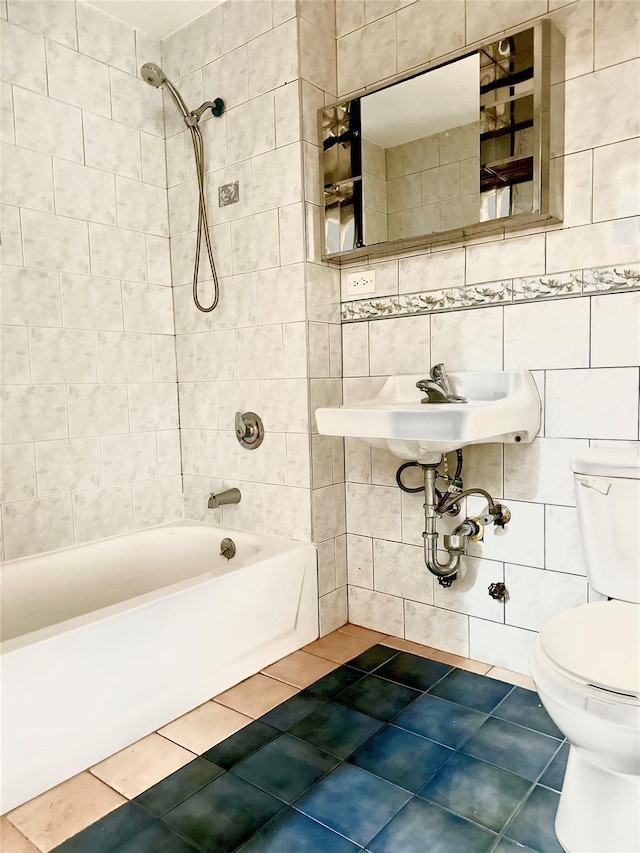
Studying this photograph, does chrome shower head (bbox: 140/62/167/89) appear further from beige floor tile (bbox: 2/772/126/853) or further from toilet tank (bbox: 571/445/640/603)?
beige floor tile (bbox: 2/772/126/853)

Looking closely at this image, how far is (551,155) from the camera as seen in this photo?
187 centimetres

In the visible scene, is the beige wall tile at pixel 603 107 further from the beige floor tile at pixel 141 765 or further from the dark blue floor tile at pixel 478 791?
the beige floor tile at pixel 141 765

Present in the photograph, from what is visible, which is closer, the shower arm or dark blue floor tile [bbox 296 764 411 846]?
dark blue floor tile [bbox 296 764 411 846]

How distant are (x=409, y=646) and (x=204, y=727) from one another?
85cm

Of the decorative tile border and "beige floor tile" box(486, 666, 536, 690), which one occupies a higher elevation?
the decorative tile border

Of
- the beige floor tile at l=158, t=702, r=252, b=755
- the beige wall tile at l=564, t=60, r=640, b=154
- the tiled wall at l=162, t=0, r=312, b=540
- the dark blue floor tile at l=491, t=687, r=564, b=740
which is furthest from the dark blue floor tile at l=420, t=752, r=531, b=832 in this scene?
the beige wall tile at l=564, t=60, r=640, b=154

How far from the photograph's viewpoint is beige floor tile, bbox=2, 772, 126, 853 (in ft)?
4.72

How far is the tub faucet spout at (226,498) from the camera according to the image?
254cm

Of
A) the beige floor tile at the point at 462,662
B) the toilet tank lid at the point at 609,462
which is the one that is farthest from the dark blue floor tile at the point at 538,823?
the toilet tank lid at the point at 609,462

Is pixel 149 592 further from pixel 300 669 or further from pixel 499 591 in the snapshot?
pixel 499 591

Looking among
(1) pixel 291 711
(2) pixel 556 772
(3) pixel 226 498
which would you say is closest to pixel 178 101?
(3) pixel 226 498

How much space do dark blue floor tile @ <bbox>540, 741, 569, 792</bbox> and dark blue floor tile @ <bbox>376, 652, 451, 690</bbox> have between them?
1.57 ft

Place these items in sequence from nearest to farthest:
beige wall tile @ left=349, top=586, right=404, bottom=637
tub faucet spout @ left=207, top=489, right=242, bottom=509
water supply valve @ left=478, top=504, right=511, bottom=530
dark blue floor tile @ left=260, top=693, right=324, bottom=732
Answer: dark blue floor tile @ left=260, top=693, right=324, bottom=732 < water supply valve @ left=478, top=504, right=511, bottom=530 < beige wall tile @ left=349, top=586, right=404, bottom=637 < tub faucet spout @ left=207, top=489, right=242, bottom=509

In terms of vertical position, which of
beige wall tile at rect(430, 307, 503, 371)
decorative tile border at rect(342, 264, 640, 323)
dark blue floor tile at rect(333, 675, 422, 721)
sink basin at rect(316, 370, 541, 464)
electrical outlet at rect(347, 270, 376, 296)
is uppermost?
electrical outlet at rect(347, 270, 376, 296)
